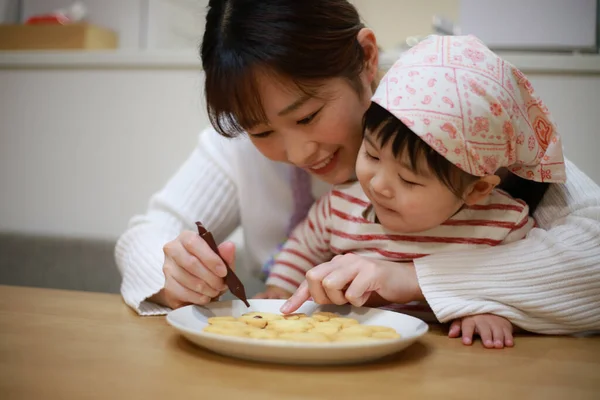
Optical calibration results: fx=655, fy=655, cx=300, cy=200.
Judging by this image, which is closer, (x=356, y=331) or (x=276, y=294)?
(x=356, y=331)

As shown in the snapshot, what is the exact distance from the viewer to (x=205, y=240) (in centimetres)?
101

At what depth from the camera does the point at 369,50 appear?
1160mm

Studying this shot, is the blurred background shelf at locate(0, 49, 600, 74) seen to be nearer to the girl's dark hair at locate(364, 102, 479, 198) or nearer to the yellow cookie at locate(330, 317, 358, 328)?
the girl's dark hair at locate(364, 102, 479, 198)

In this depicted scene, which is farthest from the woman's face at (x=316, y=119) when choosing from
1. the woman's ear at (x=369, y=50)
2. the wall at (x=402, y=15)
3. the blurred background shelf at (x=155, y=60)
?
the wall at (x=402, y=15)

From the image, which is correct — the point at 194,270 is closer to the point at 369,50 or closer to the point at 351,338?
the point at 351,338

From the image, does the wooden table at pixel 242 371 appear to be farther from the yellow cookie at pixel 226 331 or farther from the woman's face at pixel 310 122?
the woman's face at pixel 310 122

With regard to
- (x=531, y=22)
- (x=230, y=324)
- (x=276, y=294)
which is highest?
(x=531, y=22)

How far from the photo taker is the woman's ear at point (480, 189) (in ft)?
3.31

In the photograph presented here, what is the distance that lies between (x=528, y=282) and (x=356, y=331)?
0.32m

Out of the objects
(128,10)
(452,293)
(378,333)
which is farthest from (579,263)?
(128,10)

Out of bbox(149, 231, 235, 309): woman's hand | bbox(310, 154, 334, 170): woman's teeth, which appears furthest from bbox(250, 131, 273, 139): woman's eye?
bbox(149, 231, 235, 309): woman's hand

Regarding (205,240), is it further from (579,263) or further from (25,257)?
(25,257)

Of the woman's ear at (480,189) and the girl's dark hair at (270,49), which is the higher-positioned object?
the girl's dark hair at (270,49)

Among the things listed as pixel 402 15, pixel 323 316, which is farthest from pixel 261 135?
pixel 402 15
